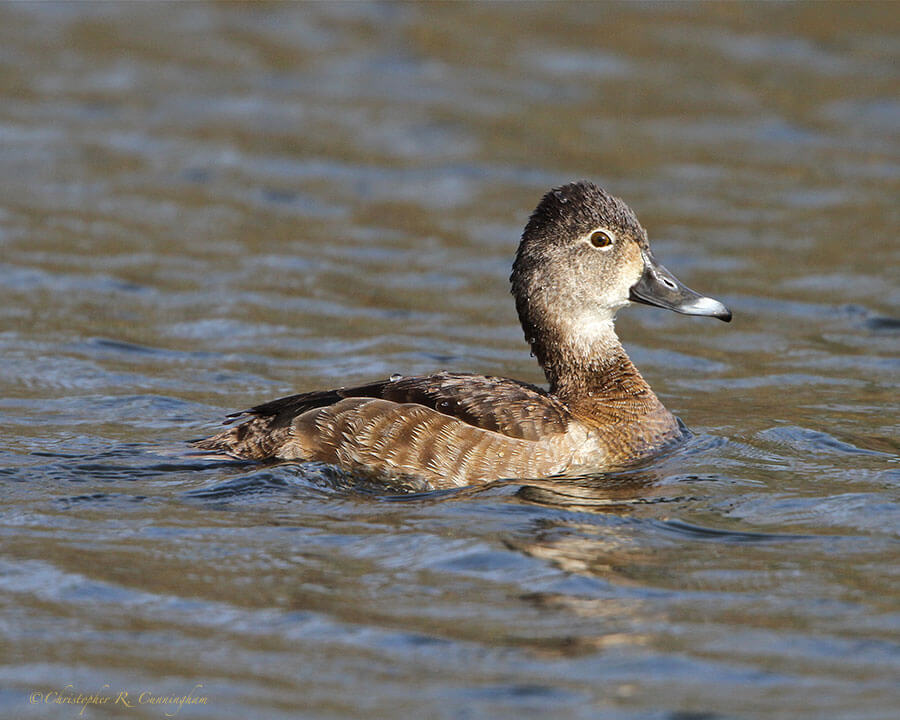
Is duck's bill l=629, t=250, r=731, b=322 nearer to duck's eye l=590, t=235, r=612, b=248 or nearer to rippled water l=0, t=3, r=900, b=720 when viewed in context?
duck's eye l=590, t=235, r=612, b=248

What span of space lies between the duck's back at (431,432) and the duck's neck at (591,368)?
1.20 ft

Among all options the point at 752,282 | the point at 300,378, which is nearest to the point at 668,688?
A: the point at 300,378

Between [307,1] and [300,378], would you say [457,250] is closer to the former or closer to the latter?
[300,378]

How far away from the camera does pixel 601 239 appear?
774cm

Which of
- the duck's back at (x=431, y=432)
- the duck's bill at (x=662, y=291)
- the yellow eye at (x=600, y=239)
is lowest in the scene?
the duck's back at (x=431, y=432)

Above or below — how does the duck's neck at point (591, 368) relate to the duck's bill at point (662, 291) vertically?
below

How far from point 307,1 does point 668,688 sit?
14.3m

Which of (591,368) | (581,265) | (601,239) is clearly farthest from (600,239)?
(591,368)

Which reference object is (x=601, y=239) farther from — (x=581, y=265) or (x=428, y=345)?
(x=428, y=345)

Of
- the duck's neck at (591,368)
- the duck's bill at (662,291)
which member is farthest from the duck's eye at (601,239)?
the duck's neck at (591,368)

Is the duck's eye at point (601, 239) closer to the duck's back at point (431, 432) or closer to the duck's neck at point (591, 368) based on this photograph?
the duck's neck at point (591, 368)

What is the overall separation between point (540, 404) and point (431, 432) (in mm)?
608

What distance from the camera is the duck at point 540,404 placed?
7.06 meters

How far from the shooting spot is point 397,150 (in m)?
14.8
